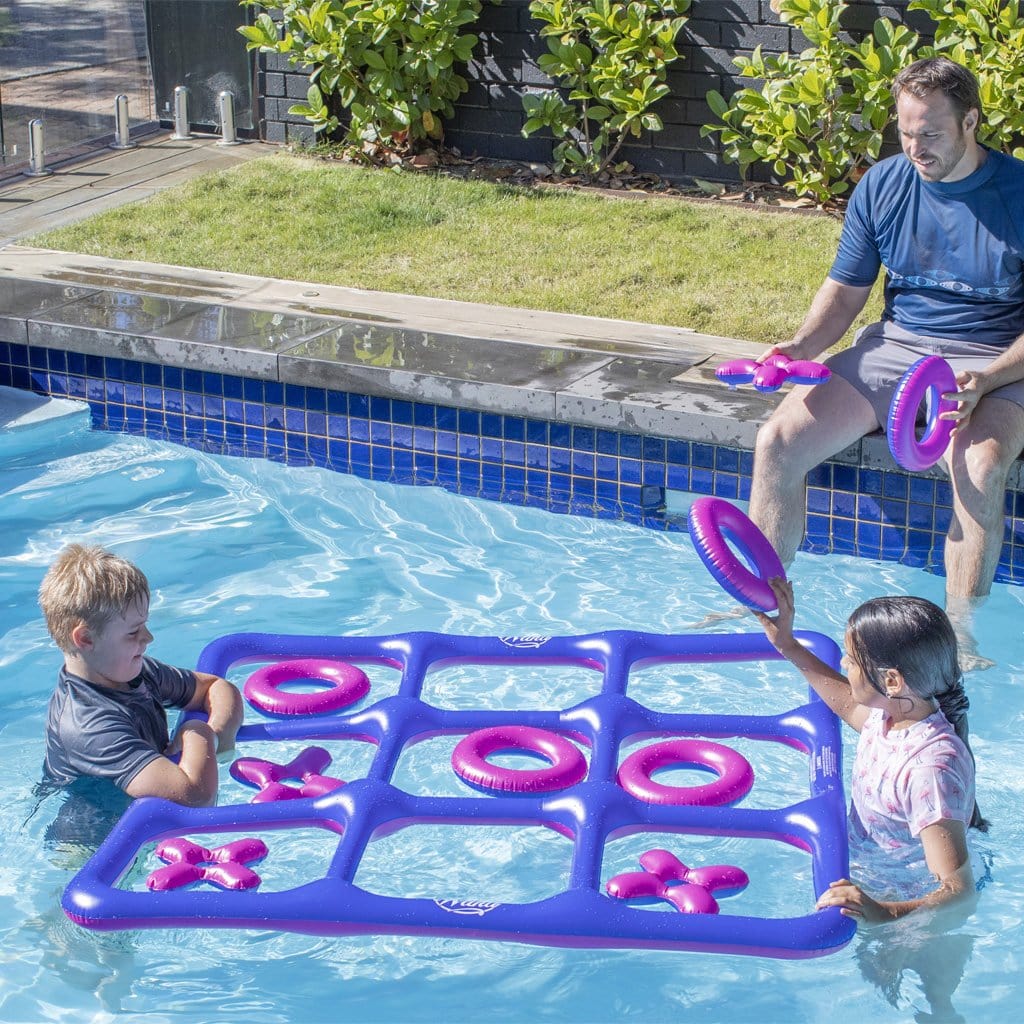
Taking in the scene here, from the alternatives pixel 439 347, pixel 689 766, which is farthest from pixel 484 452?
pixel 689 766

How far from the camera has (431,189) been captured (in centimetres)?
895

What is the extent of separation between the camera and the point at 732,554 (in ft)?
12.2

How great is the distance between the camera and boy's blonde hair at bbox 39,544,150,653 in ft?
11.6

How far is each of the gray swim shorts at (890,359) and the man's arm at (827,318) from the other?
0.26 ft

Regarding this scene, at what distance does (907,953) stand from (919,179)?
261 cm

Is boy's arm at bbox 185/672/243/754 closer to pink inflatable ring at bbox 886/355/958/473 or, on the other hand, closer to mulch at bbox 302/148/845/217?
pink inflatable ring at bbox 886/355/958/473

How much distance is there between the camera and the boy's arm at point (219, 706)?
156 inches

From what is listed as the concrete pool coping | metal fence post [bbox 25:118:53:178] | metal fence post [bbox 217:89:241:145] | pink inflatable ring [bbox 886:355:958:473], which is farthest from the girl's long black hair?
metal fence post [bbox 217:89:241:145]

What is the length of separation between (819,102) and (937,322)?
3.55 metres

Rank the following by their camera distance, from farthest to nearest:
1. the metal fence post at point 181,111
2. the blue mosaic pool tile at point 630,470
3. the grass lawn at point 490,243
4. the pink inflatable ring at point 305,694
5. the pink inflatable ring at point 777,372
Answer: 1. the metal fence post at point 181,111
2. the grass lawn at point 490,243
3. the blue mosaic pool tile at point 630,470
4. the pink inflatable ring at point 777,372
5. the pink inflatable ring at point 305,694

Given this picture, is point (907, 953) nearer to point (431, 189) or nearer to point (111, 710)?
point (111, 710)

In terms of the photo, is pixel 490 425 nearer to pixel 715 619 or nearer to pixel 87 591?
pixel 715 619

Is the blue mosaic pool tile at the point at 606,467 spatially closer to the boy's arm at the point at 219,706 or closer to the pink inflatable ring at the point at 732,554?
the pink inflatable ring at the point at 732,554

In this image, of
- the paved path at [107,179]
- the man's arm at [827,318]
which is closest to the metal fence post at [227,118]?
the paved path at [107,179]
